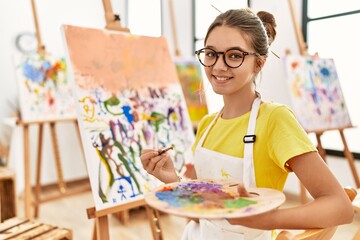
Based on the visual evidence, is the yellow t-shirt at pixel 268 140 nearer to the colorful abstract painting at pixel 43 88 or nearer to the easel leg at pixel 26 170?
the easel leg at pixel 26 170

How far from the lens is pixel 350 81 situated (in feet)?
9.76

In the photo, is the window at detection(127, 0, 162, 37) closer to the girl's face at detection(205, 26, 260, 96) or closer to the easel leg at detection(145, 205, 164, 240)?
the easel leg at detection(145, 205, 164, 240)

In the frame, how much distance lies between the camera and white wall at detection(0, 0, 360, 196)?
3.32 meters

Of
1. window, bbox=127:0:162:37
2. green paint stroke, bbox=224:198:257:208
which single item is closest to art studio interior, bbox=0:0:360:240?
green paint stroke, bbox=224:198:257:208

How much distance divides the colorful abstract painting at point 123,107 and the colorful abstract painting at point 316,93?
3.74ft

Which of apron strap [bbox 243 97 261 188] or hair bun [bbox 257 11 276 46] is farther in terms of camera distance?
hair bun [bbox 257 11 276 46]

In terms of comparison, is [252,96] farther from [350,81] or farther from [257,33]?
[350,81]

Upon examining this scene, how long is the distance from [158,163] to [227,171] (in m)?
0.21

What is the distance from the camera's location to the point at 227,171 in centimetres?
105

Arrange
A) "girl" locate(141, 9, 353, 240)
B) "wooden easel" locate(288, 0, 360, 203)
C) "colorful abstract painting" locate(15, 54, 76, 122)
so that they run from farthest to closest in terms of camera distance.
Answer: "colorful abstract painting" locate(15, 54, 76, 122) < "wooden easel" locate(288, 0, 360, 203) < "girl" locate(141, 9, 353, 240)

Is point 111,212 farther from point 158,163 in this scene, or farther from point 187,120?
point 187,120

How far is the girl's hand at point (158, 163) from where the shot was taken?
1058 millimetres

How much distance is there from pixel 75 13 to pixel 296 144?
12.7ft

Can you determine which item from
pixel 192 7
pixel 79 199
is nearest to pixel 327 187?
pixel 79 199
